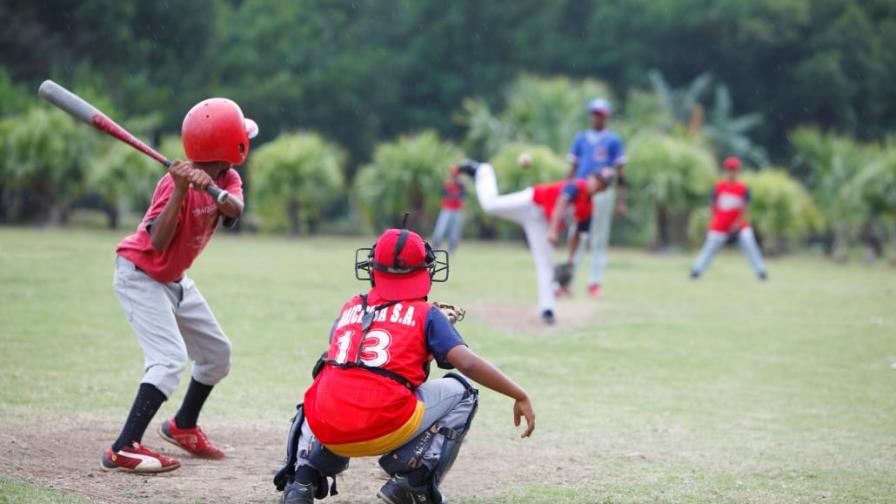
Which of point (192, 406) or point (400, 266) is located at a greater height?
point (400, 266)

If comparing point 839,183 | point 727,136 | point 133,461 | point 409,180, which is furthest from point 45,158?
point 727,136

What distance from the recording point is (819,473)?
6.15 metres

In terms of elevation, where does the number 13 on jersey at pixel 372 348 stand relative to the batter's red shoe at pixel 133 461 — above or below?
above

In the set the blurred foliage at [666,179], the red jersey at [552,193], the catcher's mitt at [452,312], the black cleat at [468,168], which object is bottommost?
the catcher's mitt at [452,312]

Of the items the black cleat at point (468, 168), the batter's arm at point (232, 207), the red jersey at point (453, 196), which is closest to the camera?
the batter's arm at point (232, 207)

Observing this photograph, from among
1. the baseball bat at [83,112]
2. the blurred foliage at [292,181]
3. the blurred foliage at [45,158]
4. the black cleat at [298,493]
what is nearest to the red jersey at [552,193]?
the baseball bat at [83,112]

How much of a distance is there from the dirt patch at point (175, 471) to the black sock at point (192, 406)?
0.21 metres

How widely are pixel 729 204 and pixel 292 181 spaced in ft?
42.5

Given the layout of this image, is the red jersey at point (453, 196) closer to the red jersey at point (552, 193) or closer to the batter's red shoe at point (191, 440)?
the red jersey at point (552, 193)

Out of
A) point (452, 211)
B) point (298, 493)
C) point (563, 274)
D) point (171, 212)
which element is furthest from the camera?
point (452, 211)

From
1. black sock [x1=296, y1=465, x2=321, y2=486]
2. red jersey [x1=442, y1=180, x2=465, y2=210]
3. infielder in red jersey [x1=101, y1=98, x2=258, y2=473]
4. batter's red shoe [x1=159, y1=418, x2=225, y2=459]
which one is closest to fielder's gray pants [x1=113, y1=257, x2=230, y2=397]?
infielder in red jersey [x1=101, y1=98, x2=258, y2=473]

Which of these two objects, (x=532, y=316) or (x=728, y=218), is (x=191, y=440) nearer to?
(x=532, y=316)

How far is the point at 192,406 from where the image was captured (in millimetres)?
6230

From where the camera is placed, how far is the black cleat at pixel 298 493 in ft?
16.0
